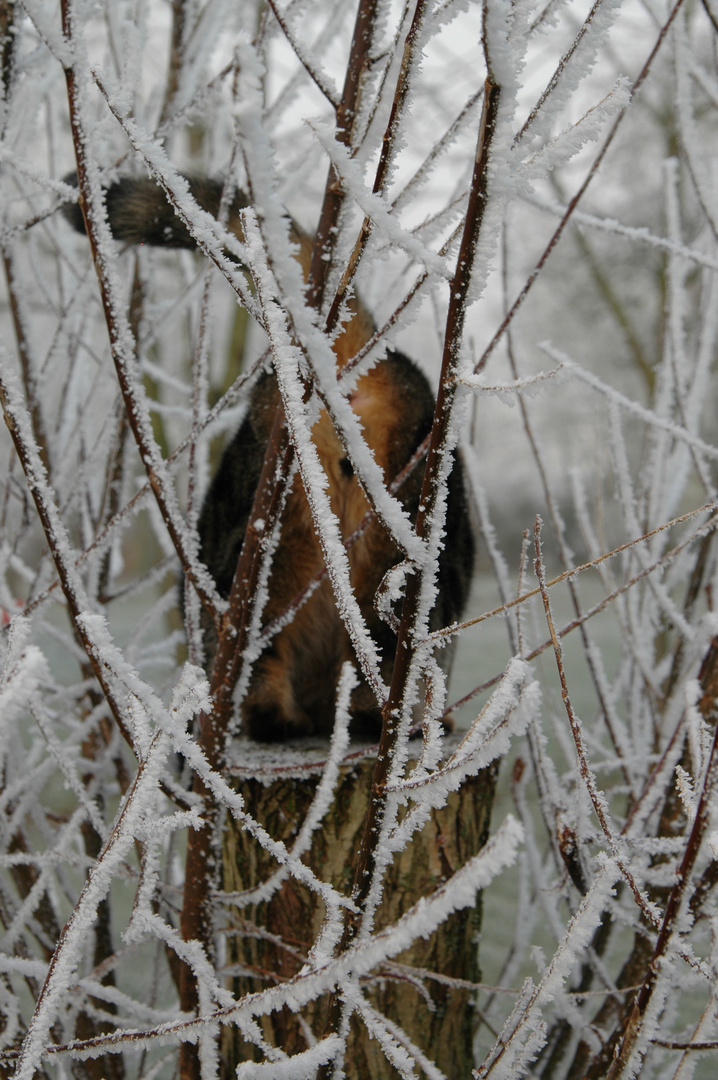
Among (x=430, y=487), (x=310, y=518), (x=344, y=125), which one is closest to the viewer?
(x=430, y=487)

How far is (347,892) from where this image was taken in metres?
1.37

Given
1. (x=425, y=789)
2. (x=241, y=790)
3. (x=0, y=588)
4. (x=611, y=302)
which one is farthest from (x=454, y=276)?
(x=611, y=302)

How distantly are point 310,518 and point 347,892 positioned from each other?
2.31 ft

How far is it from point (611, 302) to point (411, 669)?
30.5 ft

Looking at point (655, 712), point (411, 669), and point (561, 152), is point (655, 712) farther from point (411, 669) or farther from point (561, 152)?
point (561, 152)

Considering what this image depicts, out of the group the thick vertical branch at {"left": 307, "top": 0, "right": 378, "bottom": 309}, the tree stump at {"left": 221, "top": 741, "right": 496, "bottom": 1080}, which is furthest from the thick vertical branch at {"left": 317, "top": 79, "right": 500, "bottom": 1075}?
the tree stump at {"left": 221, "top": 741, "right": 496, "bottom": 1080}

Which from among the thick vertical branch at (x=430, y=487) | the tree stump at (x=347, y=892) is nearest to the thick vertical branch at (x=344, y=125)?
the thick vertical branch at (x=430, y=487)

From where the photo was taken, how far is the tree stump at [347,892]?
54.7 inches

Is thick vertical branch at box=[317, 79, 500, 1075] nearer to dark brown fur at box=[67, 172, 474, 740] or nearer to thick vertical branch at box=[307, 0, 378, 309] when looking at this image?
thick vertical branch at box=[307, 0, 378, 309]

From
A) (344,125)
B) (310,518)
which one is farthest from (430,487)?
(310,518)

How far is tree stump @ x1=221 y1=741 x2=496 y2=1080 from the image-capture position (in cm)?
139

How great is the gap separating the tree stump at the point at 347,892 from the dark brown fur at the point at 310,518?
24 centimetres

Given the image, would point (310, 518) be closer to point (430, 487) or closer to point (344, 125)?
point (344, 125)

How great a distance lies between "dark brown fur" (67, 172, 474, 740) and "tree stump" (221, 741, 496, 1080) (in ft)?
0.79
